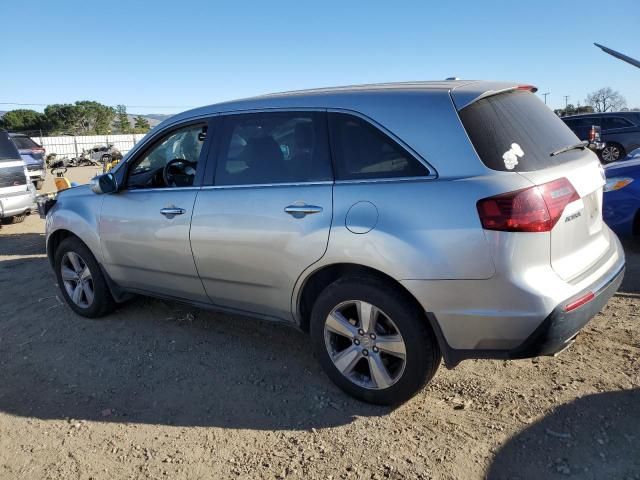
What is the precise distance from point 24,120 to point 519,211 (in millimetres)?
68082

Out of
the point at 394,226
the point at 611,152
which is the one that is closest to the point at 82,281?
the point at 394,226

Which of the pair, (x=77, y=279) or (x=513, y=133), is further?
(x=77, y=279)

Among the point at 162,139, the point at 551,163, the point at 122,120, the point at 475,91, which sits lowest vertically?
the point at 122,120

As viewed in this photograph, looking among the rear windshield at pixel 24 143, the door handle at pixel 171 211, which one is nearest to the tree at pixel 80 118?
the rear windshield at pixel 24 143

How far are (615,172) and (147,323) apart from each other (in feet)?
17.5

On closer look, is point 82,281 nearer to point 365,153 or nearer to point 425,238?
point 365,153

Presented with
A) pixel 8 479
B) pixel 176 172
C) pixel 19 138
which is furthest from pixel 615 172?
pixel 19 138

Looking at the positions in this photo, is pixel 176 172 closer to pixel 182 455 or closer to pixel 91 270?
pixel 91 270

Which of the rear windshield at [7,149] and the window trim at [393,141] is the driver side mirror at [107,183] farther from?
the rear windshield at [7,149]

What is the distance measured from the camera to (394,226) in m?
2.74

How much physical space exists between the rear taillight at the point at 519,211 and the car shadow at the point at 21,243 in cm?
702

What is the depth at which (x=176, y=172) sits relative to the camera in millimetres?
4418

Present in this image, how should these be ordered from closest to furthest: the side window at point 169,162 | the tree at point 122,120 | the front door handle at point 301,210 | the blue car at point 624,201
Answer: the front door handle at point 301,210 → the side window at point 169,162 → the blue car at point 624,201 → the tree at point 122,120

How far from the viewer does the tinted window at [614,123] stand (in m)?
15.1
